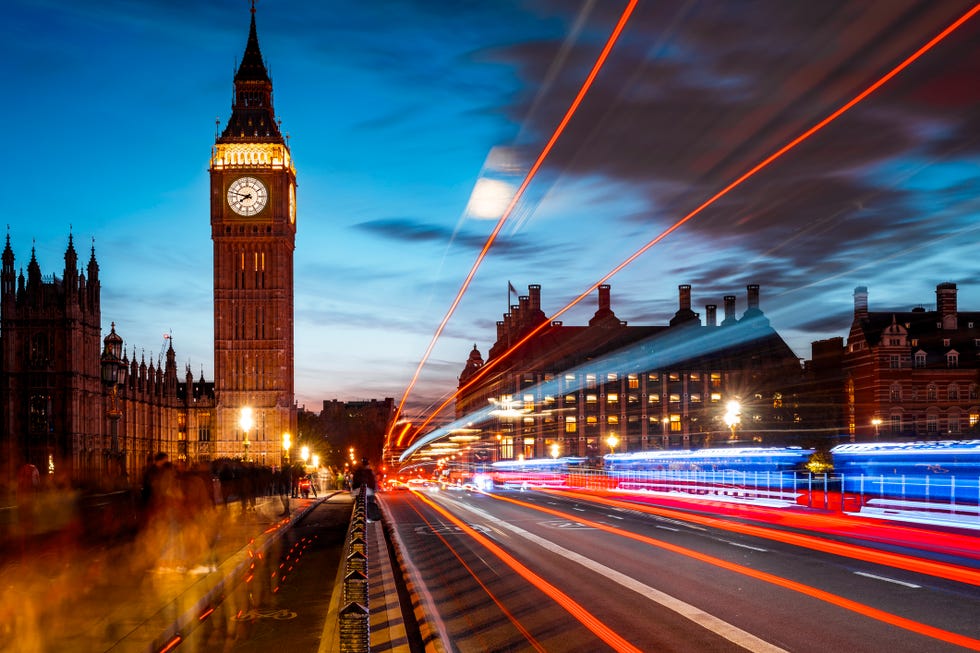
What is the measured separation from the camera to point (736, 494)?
45344mm

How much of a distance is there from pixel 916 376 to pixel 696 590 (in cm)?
7967

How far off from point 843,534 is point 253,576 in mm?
15156

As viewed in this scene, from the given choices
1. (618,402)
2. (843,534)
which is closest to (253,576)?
(843,534)

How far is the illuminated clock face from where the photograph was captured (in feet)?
422

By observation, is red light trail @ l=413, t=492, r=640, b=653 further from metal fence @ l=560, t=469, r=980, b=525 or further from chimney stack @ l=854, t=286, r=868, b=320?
chimney stack @ l=854, t=286, r=868, b=320

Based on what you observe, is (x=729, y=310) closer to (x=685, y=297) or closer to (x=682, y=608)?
(x=685, y=297)

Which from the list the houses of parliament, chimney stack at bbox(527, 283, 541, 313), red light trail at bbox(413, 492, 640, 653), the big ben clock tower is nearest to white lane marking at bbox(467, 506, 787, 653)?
red light trail at bbox(413, 492, 640, 653)

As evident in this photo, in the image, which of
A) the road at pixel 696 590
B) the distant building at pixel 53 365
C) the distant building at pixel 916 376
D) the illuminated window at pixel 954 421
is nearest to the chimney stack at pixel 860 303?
the distant building at pixel 916 376

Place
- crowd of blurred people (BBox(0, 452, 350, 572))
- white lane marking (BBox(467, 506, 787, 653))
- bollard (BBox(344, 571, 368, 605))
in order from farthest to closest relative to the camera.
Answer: crowd of blurred people (BBox(0, 452, 350, 572)) < white lane marking (BBox(467, 506, 787, 653)) < bollard (BBox(344, 571, 368, 605))

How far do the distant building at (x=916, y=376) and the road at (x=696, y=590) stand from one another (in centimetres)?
6544

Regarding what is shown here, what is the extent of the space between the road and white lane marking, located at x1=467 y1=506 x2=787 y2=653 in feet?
0.08

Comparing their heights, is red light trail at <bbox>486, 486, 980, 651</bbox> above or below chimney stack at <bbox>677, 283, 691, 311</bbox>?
below

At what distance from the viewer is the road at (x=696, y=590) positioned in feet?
39.3

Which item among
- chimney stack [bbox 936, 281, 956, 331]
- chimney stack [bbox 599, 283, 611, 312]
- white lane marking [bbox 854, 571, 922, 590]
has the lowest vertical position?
white lane marking [bbox 854, 571, 922, 590]
